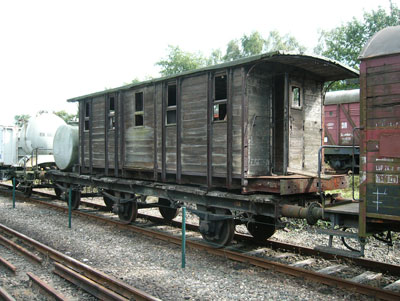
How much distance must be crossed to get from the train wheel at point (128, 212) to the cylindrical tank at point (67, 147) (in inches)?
140

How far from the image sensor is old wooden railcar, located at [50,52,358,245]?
7.18 meters

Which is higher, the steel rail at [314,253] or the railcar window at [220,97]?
the railcar window at [220,97]

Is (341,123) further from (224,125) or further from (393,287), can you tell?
(393,287)

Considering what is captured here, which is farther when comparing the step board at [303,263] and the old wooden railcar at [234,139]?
the old wooden railcar at [234,139]

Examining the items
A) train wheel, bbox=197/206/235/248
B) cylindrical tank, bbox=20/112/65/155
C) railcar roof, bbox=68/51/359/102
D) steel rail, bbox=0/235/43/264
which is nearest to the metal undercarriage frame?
train wheel, bbox=197/206/235/248

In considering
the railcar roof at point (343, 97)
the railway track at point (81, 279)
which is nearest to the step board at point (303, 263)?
the railway track at point (81, 279)

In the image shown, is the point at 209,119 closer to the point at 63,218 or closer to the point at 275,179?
the point at 275,179

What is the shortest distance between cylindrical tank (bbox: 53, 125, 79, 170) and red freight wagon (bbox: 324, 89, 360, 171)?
1227 cm

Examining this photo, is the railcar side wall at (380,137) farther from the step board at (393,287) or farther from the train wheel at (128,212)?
the train wheel at (128,212)

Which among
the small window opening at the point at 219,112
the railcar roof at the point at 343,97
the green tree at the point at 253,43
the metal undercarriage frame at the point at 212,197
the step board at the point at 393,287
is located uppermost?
the green tree at the point at 253,43

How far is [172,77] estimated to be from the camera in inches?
345

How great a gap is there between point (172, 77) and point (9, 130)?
14335 mm

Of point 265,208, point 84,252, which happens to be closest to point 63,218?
point 84,252

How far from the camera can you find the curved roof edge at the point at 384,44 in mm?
4824
